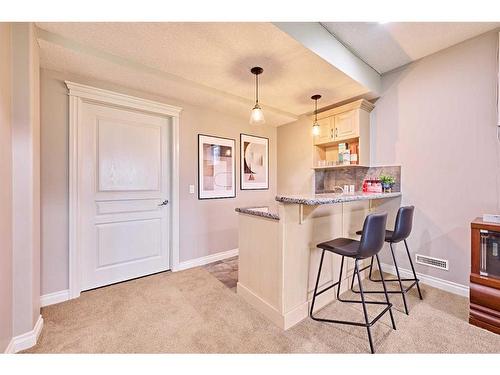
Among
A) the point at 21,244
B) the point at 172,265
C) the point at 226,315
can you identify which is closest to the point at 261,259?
the point at 226,315

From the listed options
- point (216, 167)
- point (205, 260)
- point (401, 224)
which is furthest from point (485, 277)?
point (216, 167)

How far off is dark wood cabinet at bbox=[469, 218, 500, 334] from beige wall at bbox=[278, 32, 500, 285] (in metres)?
0.50

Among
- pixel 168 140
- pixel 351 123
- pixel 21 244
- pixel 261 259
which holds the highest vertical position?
pixel 351 123

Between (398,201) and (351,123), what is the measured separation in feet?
3.89

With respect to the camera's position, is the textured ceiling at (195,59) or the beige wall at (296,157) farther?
the beige wall at (296,157)

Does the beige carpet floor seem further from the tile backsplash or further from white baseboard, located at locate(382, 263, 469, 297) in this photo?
the tile backsplash

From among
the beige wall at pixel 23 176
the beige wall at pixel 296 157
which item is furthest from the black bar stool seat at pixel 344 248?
the beige wall at pixel 23 176

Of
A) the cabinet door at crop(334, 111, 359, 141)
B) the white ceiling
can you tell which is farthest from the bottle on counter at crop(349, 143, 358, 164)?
the white ceiling

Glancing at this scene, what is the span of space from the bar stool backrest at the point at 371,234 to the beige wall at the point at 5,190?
2.33 m

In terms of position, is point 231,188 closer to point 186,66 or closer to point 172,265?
point 172,265

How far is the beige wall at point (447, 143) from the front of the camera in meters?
2.05

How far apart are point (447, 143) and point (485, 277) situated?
1.35 metres

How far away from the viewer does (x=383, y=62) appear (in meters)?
2.54

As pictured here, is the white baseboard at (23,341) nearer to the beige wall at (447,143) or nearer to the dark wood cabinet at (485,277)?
the dark wood cabinet at (485,277)
